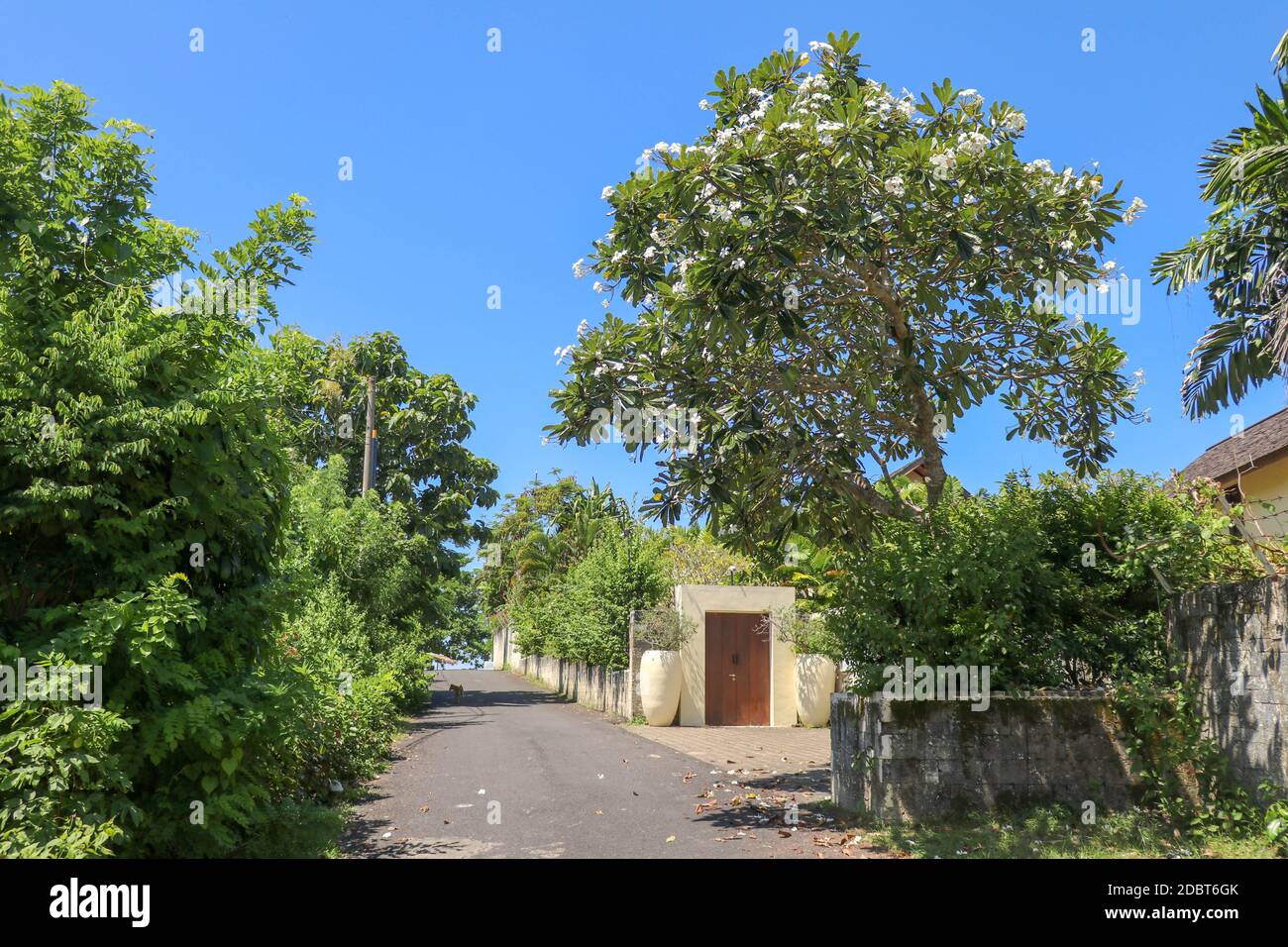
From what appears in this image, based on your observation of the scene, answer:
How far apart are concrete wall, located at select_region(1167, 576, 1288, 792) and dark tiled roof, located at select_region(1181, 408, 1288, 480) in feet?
22.5

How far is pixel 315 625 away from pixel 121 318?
435 inches

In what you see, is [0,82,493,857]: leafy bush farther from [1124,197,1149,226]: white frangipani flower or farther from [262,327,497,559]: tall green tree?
[262,327,497,559]: tall green tree

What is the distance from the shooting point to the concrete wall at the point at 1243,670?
7637 mm

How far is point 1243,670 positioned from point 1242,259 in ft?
20.4

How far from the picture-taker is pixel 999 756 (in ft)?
29.4

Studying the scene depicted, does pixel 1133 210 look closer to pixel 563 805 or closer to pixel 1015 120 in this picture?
pixel 1015 120

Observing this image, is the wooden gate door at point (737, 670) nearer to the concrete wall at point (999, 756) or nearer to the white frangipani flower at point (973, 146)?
the concrete wall at point (999, 756)

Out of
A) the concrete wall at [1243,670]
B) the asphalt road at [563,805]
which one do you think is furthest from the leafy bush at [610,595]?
the concrete wall at [1243,670]

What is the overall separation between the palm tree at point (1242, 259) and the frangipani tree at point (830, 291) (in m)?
1.88

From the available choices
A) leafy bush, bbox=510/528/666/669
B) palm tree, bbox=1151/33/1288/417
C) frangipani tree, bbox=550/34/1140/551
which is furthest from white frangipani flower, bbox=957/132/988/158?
leafy bush, bbox=510/528/666/669

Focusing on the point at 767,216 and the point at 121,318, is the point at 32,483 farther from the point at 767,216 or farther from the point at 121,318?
the point at 767,216
